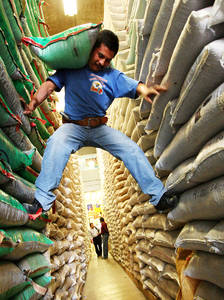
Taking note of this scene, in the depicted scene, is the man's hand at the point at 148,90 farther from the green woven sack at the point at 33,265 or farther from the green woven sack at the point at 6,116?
the green woven sack at the point at 33,265

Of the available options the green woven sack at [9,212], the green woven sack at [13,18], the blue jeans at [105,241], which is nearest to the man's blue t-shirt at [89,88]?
the green woven sack at [13,18]

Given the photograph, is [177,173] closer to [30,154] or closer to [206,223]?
[206,223]

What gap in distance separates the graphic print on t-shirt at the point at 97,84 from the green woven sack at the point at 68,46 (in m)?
0.13

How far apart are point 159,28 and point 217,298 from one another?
1.56m

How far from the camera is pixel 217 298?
1.04m

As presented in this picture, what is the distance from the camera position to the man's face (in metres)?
1.53

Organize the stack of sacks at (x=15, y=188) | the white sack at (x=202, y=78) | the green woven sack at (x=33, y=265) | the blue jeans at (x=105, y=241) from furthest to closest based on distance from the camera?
1. the blue jeans at (x=105, y=241)
2. the green woven sack at (x=33, y=265)
3. the stack of sacks at (x=15, y=188)
4. the white sack at (x=202, y=78)

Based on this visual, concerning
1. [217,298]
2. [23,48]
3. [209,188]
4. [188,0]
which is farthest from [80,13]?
[217,298]

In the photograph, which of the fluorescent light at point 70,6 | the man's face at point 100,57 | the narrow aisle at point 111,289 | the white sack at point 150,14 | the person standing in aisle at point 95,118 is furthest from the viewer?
the fluorescent light at point 70,6

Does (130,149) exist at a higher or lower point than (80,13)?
lower

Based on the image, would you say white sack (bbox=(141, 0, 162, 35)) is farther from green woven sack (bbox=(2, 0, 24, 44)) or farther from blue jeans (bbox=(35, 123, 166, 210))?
green woven sack (bbox=(2, 0, 24, 44))

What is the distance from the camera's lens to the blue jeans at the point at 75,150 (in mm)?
1385

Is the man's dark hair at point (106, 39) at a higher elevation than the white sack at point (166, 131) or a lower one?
higher

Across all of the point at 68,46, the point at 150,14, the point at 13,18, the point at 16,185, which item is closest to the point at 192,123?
the point at 150,14
